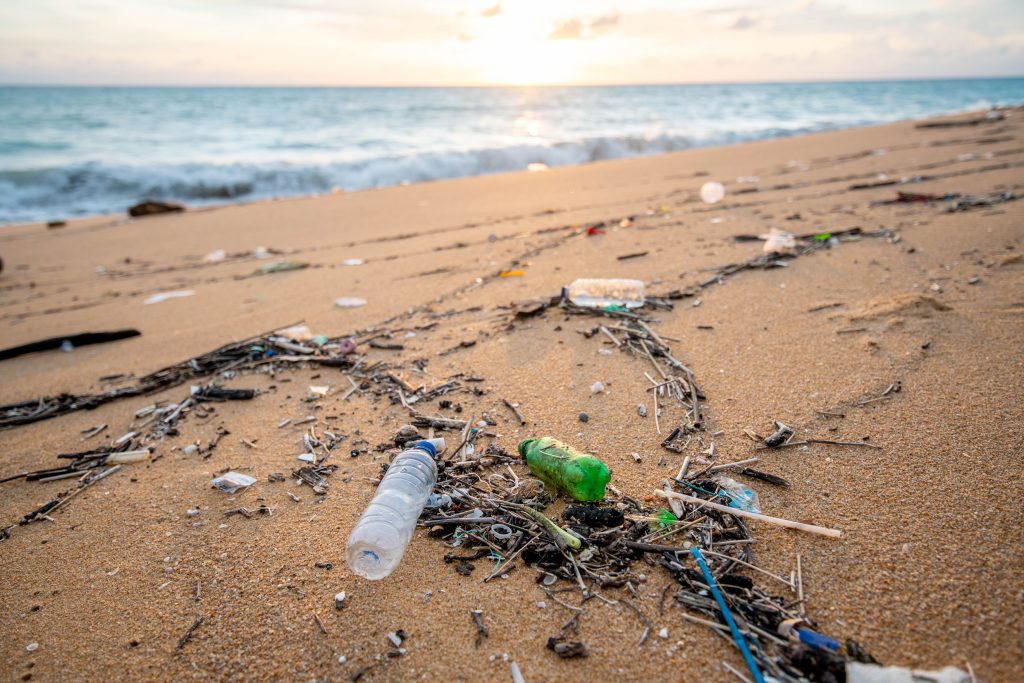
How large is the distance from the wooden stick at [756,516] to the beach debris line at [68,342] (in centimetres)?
420

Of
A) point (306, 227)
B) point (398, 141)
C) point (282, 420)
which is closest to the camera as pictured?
point (282, 420)

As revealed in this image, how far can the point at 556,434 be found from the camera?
2328mm

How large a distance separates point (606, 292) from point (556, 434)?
5.52 ft

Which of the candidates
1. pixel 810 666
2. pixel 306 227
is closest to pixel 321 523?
pixel 810 666

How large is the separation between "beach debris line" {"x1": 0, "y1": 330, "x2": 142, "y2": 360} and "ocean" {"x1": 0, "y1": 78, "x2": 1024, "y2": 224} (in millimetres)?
9575

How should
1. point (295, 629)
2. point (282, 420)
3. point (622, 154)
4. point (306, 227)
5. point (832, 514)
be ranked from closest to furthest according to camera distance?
point (295, 629)
point (832, 514)
point (282, 420)
point (306, 227)
point (622, 154)

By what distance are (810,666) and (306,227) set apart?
7801mm

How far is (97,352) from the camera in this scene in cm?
384

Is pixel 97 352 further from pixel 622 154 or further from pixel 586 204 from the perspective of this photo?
pixel 622 154

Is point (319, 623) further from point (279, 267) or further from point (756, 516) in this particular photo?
point (279, 267)

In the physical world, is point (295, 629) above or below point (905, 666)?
below

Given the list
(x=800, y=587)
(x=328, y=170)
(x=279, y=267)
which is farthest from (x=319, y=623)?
(x=328, y=170)

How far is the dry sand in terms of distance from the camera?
1.47 metres

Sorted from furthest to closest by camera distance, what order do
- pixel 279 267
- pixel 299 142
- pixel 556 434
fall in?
1. pixel 299 142
2. pixel 279 267
3. pixel 556 434
